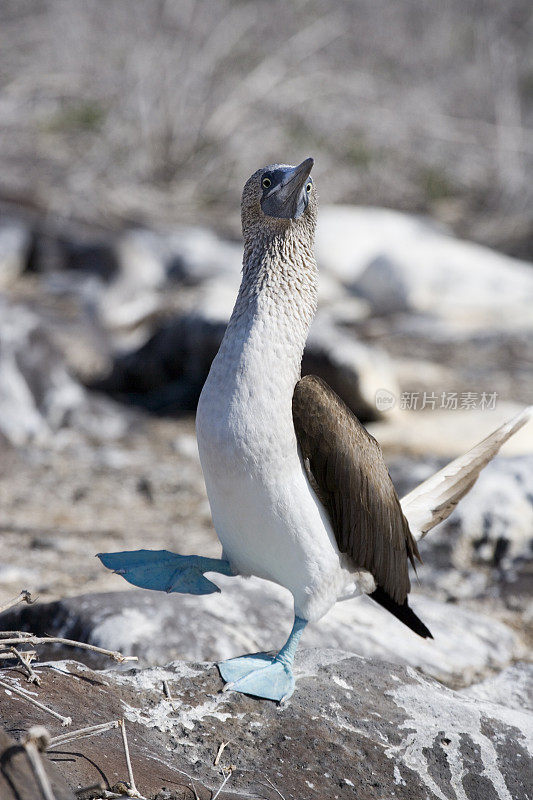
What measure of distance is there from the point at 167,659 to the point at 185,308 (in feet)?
18.2

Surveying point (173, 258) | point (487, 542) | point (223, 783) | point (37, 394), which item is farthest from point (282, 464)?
point (173, 258)

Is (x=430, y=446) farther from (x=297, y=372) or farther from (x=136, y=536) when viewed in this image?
(x=297, y=372)

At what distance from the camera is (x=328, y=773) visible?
246 centimetres

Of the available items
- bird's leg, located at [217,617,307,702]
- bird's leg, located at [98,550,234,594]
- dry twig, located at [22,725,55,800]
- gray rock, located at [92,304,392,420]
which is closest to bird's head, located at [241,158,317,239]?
bird's leg, located at [98,550,234,594]

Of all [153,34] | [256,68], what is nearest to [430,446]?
[256,68]

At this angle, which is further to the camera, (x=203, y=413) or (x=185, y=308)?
(x=185, y=308)

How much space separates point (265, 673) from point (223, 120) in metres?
11.3

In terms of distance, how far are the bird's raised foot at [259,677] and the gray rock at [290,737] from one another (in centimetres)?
4

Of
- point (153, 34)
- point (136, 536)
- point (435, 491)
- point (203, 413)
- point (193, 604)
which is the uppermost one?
point (153, 34)

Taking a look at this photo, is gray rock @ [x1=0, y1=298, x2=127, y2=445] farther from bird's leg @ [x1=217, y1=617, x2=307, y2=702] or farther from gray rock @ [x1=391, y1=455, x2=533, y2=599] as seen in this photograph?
bird's leg @ [x1=217, y1=617, x2=307, y2=702]

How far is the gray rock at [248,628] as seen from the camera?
340cm

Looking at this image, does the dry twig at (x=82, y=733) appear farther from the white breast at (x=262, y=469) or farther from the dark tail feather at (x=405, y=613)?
the dark tail feather at (x=405, y=613)

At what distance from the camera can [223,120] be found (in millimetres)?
12891

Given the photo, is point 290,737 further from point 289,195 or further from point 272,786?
point 289,195
